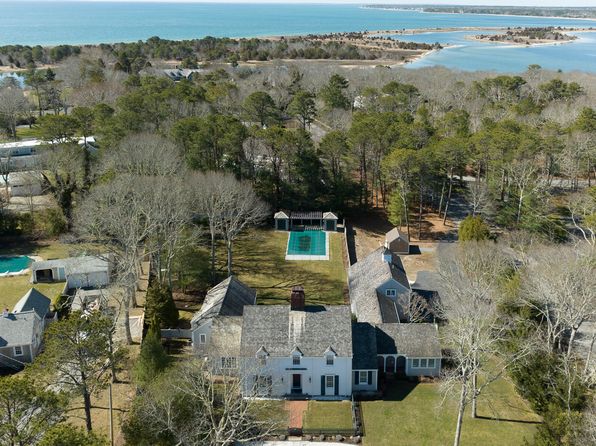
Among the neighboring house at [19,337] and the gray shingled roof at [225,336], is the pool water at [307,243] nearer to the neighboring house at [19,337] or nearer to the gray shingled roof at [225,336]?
the gray shingled roof at [225,336]

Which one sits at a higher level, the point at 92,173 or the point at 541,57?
the point at 541,57

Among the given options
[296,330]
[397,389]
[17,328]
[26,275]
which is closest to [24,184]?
[26,275]

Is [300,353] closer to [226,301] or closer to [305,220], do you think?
[226,301]

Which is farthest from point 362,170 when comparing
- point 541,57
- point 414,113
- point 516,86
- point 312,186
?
point 541,57

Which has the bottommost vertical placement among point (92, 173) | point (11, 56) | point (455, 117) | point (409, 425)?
point (409, 425)

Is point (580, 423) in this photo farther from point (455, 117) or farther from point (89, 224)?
point (455, 117)

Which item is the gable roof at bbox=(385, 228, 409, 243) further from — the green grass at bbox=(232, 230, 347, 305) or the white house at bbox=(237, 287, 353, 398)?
the white house at bbox=(237, 287, 353, 398)
